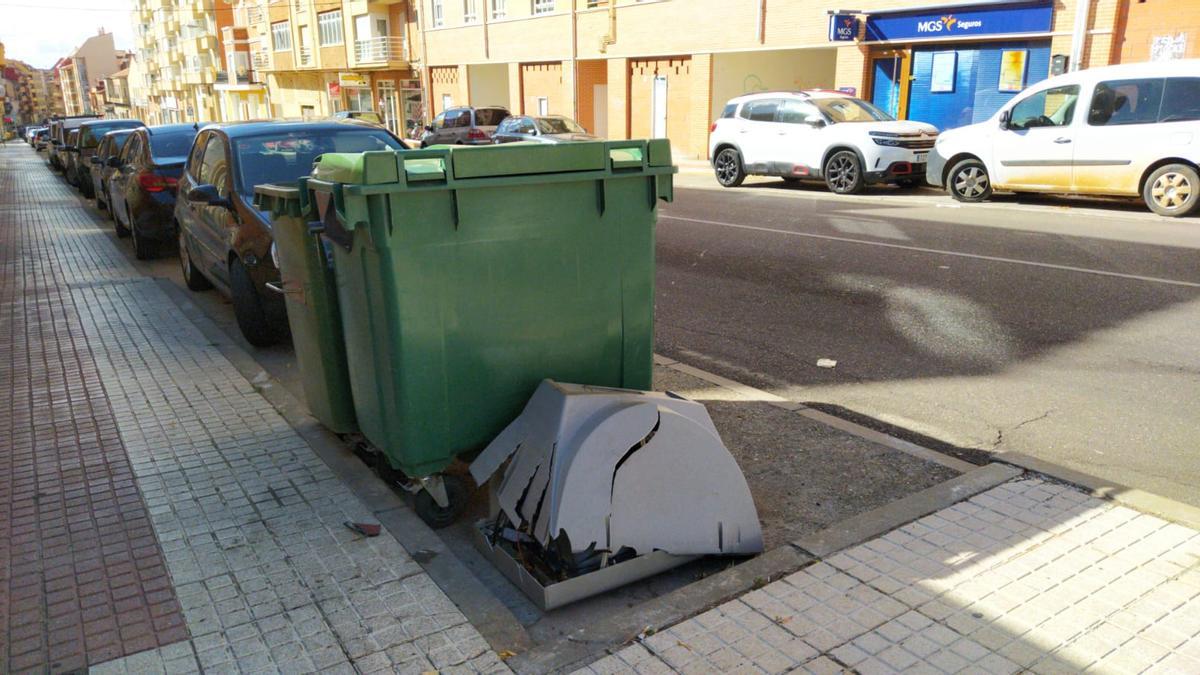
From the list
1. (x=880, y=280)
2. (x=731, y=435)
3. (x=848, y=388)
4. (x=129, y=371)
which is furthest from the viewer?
(x=880, y=280)

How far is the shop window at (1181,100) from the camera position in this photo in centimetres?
1207

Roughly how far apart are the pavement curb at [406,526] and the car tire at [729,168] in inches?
558

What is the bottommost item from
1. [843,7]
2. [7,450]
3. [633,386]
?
[7,450]

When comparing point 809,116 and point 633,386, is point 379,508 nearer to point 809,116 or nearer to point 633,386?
point 633,386

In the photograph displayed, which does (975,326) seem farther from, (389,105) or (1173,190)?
(389,105)

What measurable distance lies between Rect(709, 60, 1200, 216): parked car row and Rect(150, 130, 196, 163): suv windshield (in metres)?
10.9

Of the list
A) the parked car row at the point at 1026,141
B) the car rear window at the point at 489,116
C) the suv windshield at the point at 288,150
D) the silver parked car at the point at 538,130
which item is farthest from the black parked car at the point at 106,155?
the car rear window at the point at 489,116

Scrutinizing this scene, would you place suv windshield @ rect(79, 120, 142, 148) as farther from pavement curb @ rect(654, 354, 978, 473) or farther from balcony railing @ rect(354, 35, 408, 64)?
balcony railing @ rect(354, 35, 408, 64)

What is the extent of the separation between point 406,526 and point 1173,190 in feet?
41.3

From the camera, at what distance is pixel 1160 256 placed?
964 cm

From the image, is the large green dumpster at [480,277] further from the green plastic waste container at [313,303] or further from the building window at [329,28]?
the building window at [329,28]

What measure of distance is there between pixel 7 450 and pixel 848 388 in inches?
194

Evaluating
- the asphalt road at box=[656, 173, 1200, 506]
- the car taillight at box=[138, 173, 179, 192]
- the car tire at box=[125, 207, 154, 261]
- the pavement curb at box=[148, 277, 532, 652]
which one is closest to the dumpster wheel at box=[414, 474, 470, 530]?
the pavement curb at box=[148, 277, 532, 652]

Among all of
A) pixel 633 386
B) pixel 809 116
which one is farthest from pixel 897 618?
pixel 809 116
